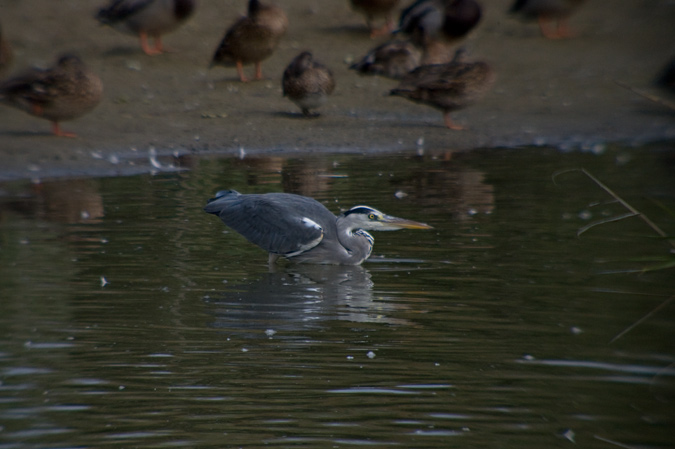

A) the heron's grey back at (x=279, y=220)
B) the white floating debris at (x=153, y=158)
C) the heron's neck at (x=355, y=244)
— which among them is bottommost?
the heron's neck at (x=355, y=244)

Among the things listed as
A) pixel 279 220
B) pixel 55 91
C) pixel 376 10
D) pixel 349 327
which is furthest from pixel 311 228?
pixel 376 10

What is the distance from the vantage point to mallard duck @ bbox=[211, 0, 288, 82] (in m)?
15.6

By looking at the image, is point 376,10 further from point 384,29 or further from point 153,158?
point 153,158

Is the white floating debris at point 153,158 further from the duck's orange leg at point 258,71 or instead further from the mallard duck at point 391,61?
the mallard duck at point 391,61

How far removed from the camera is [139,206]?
957 centimetres

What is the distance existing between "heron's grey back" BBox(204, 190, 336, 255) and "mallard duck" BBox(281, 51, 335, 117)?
5.86m

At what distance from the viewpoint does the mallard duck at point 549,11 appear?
17938 mm

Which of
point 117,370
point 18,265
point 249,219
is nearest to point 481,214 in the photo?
point 249,219

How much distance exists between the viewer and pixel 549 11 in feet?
59.5

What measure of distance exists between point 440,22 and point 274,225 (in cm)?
1044

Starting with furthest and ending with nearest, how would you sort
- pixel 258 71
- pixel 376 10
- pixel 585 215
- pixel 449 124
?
pixel 376 10 < pixel 258 71 < pixel 449 124 < pixel 585 215

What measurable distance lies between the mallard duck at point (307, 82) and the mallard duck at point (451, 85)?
1065 mm

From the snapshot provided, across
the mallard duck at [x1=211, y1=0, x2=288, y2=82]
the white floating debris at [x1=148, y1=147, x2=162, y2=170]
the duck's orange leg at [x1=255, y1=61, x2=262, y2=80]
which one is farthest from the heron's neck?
the duck's orange leg at [x1=255, y1=61, x2=262, y2=80]

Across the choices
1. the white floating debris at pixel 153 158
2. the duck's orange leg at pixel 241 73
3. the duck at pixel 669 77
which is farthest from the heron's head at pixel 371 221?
the duck's orange leg at pixel 241 73
